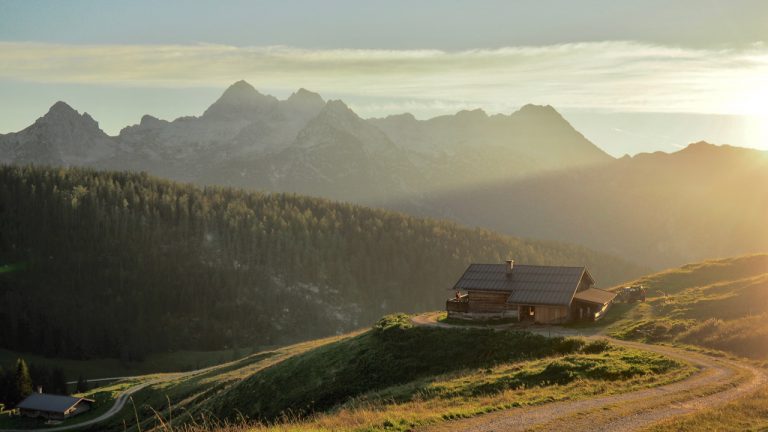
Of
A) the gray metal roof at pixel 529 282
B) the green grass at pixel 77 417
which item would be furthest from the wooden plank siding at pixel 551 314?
the green grass at pixel 77 417

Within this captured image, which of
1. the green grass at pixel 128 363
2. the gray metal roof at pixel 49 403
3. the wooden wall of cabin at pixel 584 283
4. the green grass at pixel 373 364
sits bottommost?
the green grass at pixel 128 363

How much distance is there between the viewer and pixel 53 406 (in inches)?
3949

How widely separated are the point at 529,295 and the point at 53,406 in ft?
275

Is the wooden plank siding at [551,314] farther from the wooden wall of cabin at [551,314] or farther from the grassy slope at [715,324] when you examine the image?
the grassy slope at [715,324]

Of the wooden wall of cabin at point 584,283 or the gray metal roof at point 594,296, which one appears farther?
the wooden wall of cabin at point 584,283

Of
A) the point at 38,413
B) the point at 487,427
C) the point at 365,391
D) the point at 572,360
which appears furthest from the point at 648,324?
the point at 38,413

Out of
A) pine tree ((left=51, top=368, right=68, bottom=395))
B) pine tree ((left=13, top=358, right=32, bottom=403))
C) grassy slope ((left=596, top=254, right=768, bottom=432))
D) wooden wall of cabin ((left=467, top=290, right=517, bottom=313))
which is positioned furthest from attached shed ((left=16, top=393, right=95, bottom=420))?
grassy slope ((left=596, top=254, right=768, bottom=432))

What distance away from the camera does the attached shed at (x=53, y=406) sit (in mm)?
98938

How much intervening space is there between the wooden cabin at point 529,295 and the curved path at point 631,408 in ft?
83.0

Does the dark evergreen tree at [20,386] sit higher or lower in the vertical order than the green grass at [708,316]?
lower

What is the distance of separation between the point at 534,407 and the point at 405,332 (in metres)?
30.7

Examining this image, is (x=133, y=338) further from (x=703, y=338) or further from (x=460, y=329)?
(x=703, y=338)

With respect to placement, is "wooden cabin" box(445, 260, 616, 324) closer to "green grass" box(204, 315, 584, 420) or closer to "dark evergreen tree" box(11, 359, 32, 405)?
"green grass" box(204, 315, 584, 420)

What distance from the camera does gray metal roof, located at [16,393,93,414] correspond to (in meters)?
99.4
